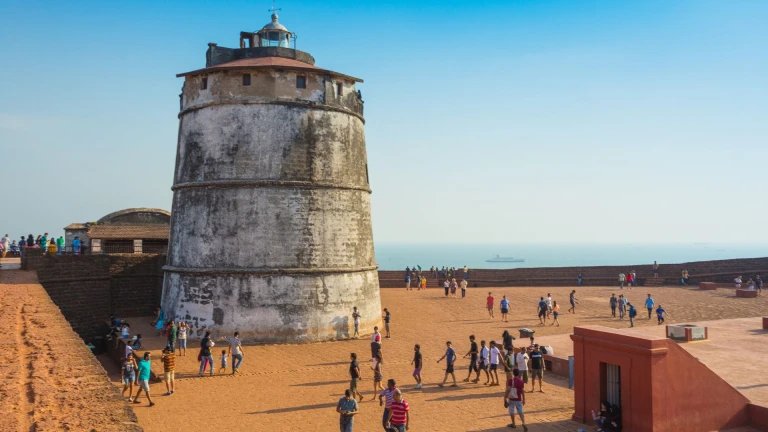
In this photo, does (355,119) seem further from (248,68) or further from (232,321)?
(232,321)

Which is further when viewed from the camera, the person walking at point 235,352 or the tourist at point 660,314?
the tourist at point 660,314

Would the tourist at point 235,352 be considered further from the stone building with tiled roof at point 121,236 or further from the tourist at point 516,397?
the stone building with tiled roof at point 121,236

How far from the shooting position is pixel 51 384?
7.39 meters

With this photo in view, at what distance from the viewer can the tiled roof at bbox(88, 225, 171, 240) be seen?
1041 inches

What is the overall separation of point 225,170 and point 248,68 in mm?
3747

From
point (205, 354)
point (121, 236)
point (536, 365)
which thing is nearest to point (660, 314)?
point (536, 365)

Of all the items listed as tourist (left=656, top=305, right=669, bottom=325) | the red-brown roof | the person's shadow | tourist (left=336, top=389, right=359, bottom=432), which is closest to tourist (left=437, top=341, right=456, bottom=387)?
tourist (left=336, top=389, right=359, bottom=432)

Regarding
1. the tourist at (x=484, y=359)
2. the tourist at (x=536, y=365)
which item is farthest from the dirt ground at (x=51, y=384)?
the tourist at (x=536, y=365)

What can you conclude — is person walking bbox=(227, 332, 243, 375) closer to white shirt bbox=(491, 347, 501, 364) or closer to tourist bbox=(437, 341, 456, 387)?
tourist bbox=(437, 341, 456, 387)

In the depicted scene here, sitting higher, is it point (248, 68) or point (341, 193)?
point (248, 68)

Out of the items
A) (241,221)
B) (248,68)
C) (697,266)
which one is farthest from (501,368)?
(697,266)

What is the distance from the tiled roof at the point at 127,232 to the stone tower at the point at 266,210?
611 centimetres

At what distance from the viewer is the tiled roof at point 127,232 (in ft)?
86.7

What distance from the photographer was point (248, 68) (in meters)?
20.5
